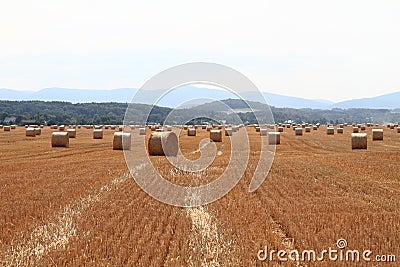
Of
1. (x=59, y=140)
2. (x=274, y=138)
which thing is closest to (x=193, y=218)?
(x=59, y=140)

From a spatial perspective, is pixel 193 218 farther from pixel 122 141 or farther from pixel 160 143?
pixel 122 141

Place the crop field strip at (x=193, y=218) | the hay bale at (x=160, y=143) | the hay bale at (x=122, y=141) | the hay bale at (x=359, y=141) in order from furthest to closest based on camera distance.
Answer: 1. the hay bale at (x=359, y=141)
2. the hay bale at (x=122, y=141)
3. the hay bale at (x=160, y=143)
4. the crop field strip at (x=193, y=218)

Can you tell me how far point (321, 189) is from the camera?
543 inches

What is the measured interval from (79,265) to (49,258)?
58 centimetres

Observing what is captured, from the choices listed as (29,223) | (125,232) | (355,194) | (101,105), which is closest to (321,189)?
(355,194)

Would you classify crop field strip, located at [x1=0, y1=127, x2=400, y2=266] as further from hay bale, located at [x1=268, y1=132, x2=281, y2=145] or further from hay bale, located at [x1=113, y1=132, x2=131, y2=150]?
hay bale, located at [x1=268, y1=132, x2=281, y2=145]

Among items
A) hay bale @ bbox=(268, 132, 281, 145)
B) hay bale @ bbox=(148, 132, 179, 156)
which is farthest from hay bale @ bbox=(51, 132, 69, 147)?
hay bale @ bbox=(268, 132, 281, 145)

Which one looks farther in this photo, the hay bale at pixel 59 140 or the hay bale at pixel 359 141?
the hay bale at pixel 59 140

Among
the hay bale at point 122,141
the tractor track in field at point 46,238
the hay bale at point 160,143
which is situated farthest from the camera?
the hay bale at point 122,141

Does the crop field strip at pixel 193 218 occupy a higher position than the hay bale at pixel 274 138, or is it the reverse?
the hay bale at pixel 274 138

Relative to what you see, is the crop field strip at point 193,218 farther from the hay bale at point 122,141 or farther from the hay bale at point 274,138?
the hay bale at point 274,138

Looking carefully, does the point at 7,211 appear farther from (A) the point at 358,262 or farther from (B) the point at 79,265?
(A) the point at 358,262

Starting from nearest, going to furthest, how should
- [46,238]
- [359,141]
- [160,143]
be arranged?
[46,238] → [160,143] → [359,141]

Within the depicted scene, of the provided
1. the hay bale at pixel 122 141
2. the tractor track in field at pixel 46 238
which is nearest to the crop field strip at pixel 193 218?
the tractor track in field at pixel 46 238
